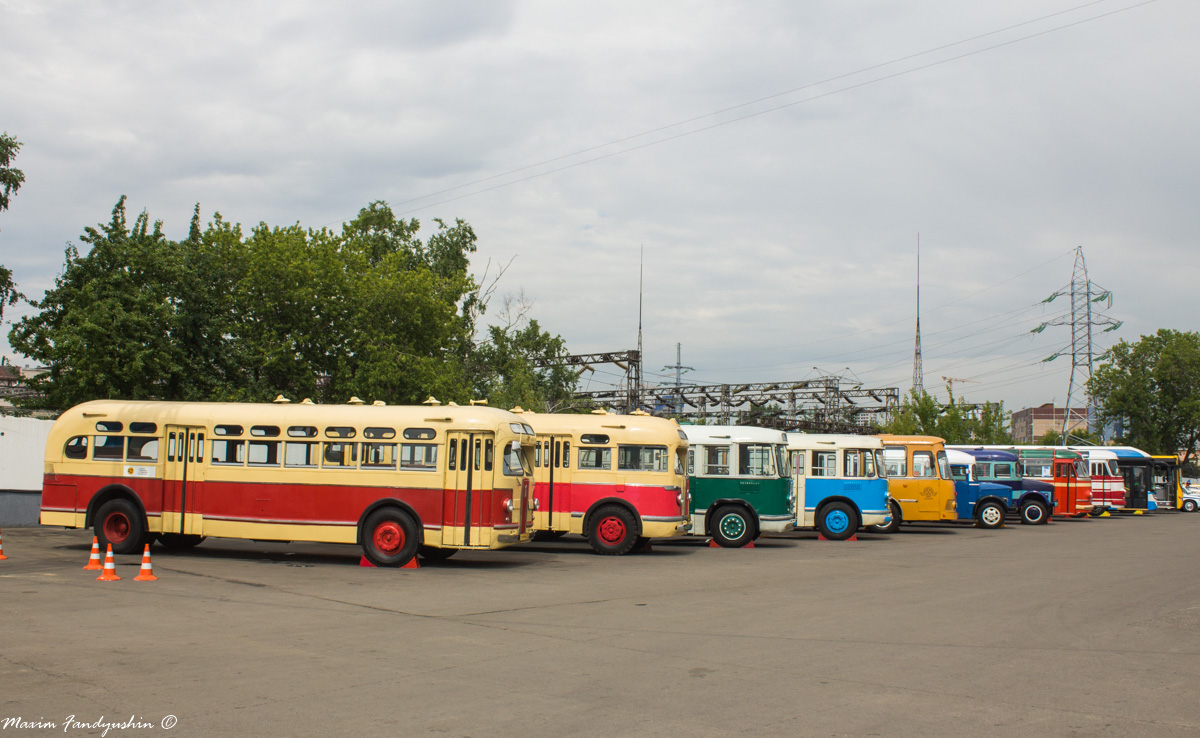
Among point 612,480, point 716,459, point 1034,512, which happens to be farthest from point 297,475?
point 1034,512

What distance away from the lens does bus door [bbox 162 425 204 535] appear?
58.0 ft

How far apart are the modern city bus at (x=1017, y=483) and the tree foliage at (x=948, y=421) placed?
2613cm

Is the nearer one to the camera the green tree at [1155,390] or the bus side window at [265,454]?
the bus side window at [265,454]

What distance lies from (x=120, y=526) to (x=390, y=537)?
217 inches

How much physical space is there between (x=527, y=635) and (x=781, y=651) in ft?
8.80

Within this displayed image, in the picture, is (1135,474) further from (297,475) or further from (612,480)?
(297,475)

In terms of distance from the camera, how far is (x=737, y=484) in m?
22.6

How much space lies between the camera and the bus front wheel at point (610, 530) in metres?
20.0

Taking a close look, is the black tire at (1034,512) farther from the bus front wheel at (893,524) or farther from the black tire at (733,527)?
the black tire at (733,527)

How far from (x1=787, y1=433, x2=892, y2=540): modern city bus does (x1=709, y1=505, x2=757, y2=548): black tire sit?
366cm

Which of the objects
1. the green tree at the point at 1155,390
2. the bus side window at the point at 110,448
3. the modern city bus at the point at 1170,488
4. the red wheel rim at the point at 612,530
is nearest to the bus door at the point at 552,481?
the red wheel rim at the point at 612,530

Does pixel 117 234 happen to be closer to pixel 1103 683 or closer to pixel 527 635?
pixel 527 635

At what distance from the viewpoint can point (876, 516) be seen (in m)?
25.7

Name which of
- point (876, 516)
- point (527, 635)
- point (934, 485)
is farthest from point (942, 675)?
point (934, 485)
